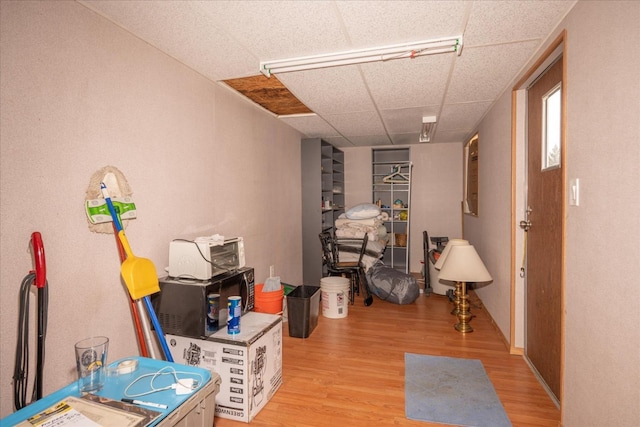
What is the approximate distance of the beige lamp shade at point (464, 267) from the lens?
3.20 metres

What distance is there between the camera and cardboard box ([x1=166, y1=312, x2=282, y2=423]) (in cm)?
195

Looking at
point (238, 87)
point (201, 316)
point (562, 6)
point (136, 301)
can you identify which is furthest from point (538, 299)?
point (238, 87)

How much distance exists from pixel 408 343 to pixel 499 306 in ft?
3.25

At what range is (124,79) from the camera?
1896mm

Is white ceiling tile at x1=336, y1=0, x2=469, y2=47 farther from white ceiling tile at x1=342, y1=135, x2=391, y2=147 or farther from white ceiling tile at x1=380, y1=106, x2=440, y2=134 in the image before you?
white ceiling tile at x1=342, y1=135, x2=391, y2=147

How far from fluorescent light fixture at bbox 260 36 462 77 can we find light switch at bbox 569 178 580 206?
1.04 m

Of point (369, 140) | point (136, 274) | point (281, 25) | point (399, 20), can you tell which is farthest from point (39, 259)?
point (369, 140)

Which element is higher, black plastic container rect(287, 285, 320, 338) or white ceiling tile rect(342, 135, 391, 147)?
white ceiling tile rect(342, 135, 391, 147)

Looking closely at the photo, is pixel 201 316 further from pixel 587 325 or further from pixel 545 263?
pixel 545 263

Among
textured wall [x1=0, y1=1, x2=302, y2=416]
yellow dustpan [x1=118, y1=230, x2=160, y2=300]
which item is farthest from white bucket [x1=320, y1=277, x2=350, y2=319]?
yellow dustpan [x1=118, y1=230, x2=160, y2=300]

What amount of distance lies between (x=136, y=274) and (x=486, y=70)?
280 cm

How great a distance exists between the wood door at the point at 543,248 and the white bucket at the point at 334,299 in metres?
1.78

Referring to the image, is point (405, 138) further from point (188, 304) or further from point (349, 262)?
point (188, 304)

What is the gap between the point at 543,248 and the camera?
2258mm
